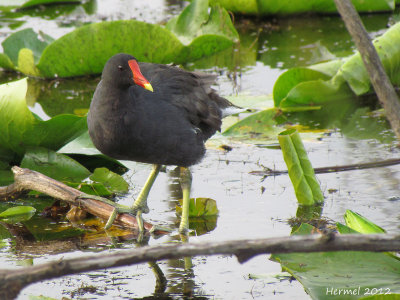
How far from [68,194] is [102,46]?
79.6 inches

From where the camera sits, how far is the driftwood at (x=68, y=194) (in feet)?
12.1

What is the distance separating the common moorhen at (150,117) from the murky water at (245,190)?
1.04 feet

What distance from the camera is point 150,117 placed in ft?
11.3

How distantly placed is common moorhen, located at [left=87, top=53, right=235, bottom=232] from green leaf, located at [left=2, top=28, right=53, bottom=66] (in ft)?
7.70

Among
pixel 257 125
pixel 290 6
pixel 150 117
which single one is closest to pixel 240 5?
pixel 290 6

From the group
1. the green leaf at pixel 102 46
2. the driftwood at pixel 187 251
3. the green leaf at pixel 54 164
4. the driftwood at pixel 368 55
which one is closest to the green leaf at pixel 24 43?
the green leaf at pixel 102 46

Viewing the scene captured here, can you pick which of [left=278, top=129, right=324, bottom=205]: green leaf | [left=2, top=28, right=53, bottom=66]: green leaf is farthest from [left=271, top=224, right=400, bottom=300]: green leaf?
[left=2, top=28, right=53, bottom=66]: green leaf

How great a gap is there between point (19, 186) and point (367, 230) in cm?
191

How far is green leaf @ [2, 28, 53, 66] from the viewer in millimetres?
5773

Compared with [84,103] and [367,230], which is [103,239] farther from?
[84,103]

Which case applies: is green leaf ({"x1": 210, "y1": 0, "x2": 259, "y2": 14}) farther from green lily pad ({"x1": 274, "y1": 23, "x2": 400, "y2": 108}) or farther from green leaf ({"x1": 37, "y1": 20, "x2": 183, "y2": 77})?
green lily pad ({"x1": 274, "y1": 23, "x2": 400, "y2": 108})

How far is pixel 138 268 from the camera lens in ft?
10.4

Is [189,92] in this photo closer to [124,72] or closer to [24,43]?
[124,72]

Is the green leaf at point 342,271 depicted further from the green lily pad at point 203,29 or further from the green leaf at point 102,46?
the green lily pad at point 203,29
